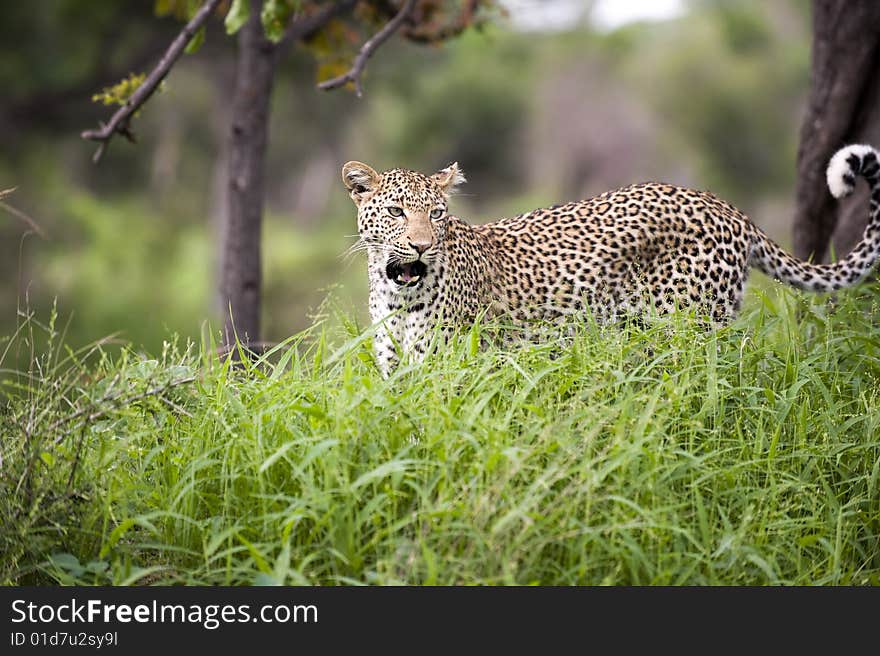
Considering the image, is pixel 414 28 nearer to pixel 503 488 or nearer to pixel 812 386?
pixel 812 386

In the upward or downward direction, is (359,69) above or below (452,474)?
above

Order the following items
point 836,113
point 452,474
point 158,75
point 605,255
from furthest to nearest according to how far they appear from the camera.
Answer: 1. point 836,113
2. point 605,255
3. point 158,75
4. point 452,474

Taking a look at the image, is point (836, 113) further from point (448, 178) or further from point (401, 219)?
point (401, 219)

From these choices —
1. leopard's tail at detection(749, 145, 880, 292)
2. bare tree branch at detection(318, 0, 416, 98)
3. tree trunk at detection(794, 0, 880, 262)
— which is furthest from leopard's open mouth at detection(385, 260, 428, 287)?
tree trunk at detection(794, 0, 880, 262)

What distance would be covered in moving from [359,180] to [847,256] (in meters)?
A: 3.04

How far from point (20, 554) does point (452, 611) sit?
6.17ft

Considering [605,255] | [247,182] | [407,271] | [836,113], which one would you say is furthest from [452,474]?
[836,113]

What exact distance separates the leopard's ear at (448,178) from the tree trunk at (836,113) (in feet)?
11.2

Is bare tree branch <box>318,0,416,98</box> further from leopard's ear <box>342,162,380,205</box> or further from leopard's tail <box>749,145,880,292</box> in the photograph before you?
leopard's tail <box>749,145,880,292</box>

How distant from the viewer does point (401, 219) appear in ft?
22.2

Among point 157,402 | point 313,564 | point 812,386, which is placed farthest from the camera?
point 812,386

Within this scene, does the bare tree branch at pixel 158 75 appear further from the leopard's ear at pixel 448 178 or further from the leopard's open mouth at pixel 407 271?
the leopard's open mouth at pixel 407 271

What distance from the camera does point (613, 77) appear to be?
58.1 m

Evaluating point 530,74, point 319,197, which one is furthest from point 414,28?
point 530,74
